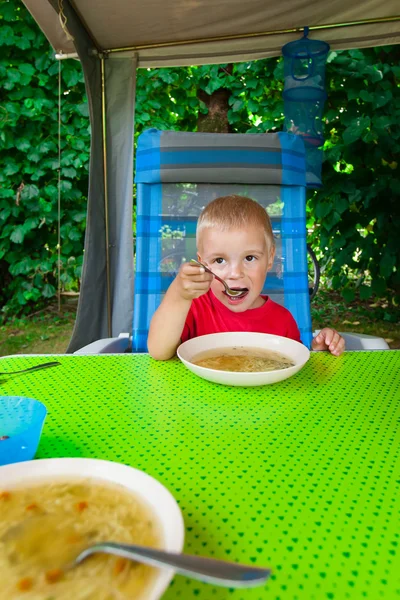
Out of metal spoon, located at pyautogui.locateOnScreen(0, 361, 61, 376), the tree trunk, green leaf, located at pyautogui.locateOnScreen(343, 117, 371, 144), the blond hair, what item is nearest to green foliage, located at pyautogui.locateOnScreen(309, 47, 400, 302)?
green leaf, located at pyautogui.locateOnScreen(343, 117, 371, 144)

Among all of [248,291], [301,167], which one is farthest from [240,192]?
[248,291]

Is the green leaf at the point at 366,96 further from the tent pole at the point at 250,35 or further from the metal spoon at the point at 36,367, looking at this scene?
the metal spoon at the point at 36,367

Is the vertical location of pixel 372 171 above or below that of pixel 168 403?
above

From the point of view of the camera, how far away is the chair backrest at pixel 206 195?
1726 mm

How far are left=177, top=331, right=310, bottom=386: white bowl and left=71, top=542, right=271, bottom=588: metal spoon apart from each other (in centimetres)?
43

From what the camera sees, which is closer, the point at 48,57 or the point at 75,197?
the point at 48,57

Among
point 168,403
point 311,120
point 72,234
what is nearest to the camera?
point 168,403

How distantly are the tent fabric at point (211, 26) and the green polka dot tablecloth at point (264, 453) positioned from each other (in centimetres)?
189

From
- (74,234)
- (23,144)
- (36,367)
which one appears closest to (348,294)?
(74,234)

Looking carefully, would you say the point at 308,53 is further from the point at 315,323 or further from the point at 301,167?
the point at 315,323

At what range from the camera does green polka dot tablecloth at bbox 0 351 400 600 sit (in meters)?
0.40

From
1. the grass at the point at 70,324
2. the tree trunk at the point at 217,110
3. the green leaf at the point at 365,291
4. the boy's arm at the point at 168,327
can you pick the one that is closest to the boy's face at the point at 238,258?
the boy's arm at the point at 168,327

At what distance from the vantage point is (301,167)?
5.90 ft

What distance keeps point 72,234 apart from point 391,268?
244 cm
